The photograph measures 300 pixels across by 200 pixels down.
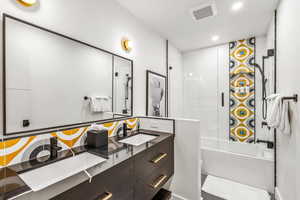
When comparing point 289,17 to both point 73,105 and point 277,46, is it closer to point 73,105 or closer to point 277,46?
point 277,46

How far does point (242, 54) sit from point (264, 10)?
102 cm

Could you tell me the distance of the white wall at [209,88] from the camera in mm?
3025

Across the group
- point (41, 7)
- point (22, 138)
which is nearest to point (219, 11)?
point (41, 7)

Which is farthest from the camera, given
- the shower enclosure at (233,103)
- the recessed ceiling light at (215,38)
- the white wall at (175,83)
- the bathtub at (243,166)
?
the white wall at (175,83)

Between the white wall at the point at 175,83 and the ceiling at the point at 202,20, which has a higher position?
the ceiling at the point at 202,20

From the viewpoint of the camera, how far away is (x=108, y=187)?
2.73ft

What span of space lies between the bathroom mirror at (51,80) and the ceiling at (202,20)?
0.91 meters

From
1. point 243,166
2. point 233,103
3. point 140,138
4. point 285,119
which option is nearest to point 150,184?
point 140,138

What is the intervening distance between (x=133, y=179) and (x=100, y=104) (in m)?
0.81

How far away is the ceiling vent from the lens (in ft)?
5.99

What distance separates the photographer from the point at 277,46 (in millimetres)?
1811

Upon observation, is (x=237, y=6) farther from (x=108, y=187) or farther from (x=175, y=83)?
(x=108, y=187)

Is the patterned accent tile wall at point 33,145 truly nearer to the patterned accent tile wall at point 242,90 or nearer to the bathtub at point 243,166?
the bathtub at point 243,166

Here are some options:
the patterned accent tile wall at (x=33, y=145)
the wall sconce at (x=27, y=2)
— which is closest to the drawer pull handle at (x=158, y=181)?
the patterned accent tile wall at (x=33, y=145)
